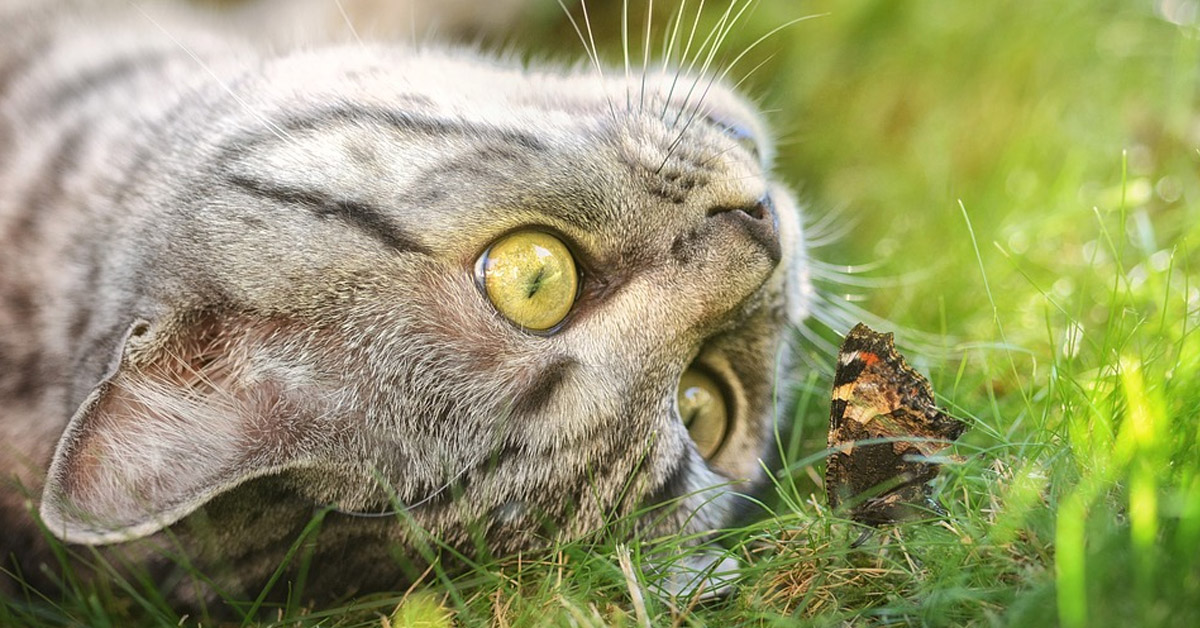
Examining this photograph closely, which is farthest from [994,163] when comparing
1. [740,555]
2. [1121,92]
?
[740,555]

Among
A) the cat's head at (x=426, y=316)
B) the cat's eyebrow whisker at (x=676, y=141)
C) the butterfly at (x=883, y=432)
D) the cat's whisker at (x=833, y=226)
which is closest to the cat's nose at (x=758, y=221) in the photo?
the cat's head at (x=426, y=316)

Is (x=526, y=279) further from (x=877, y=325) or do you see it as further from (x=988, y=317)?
(x=988, y=317)

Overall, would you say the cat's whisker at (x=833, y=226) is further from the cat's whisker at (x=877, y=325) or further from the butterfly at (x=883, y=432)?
the butterfly at (x=883, y=432)

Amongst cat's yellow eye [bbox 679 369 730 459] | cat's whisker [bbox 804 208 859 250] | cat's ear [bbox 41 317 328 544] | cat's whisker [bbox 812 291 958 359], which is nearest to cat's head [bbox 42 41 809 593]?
cat's ear [bbox 41 317 328 544]

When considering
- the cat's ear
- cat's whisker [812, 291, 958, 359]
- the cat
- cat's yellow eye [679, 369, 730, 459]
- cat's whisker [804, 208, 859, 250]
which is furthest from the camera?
cat's whisker [804, 208, 859, 250]

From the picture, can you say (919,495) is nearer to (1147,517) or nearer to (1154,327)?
(1147,517)

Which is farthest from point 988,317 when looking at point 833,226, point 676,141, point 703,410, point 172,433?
point 172,433

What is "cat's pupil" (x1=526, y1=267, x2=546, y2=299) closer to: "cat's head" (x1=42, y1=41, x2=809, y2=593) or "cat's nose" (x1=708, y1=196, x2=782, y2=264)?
"cat's head" (x1=42, y1=41, x2=809, y2=593)
